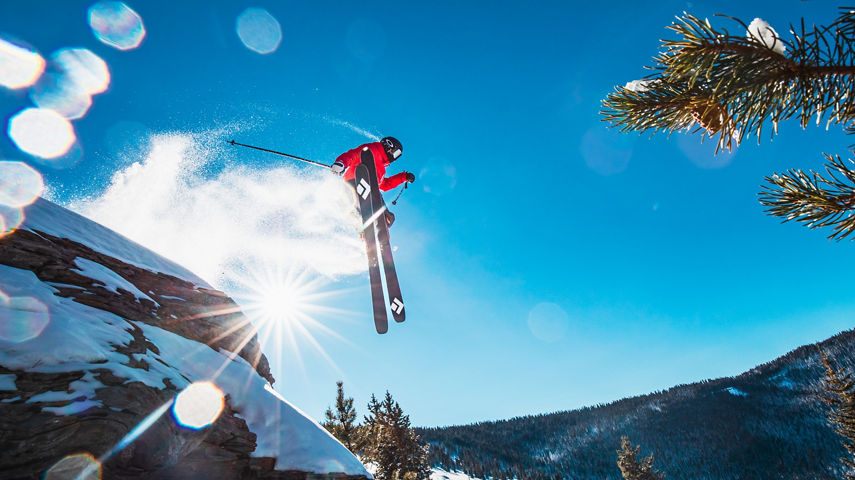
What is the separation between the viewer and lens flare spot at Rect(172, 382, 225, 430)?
6621mm

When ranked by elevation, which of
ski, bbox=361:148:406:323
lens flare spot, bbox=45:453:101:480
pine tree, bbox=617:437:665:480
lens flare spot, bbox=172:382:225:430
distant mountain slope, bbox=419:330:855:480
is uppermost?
ski, bbox=361:148:406:323

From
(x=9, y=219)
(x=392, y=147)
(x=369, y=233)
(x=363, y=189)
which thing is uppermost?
(x=392, y=147)

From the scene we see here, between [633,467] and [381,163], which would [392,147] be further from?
[633,467]

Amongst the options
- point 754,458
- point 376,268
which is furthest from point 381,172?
point 754,458

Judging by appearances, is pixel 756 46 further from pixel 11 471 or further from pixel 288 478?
pixel 288 478

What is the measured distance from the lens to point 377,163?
9.20m

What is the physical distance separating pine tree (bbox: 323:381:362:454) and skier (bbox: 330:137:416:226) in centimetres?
2022

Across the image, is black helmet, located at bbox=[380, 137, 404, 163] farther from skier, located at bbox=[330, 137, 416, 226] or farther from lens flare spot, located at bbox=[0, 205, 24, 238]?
lens flare spot, located at bbox=[0, 205, 24, 238]

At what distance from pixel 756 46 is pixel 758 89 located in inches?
10.9

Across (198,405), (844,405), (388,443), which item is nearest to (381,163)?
(198,405)

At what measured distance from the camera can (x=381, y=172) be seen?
9312mm

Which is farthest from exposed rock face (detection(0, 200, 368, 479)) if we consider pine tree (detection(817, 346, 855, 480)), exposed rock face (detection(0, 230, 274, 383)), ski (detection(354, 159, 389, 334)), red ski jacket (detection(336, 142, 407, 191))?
pine tree (detection(817, 346, 855, 480))

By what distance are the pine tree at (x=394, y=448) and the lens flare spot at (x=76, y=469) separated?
59.0 feet

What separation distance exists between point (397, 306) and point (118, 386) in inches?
198
